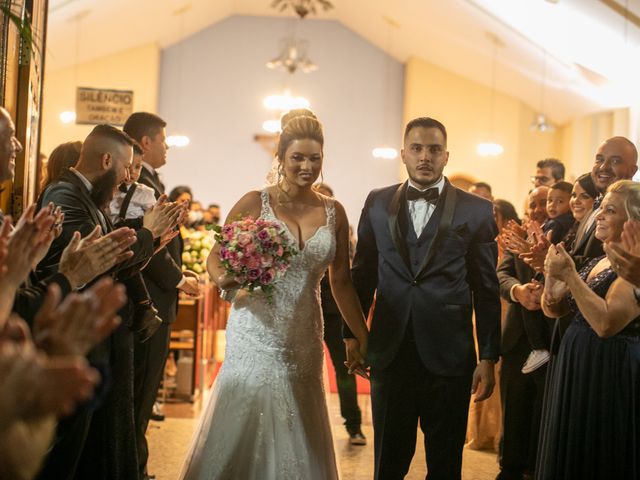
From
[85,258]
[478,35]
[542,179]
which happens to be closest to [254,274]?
[85,258]

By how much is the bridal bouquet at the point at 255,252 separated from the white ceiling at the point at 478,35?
715cm

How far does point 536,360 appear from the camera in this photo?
198 inches

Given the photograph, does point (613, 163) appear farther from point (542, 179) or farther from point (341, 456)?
point (341, 456)

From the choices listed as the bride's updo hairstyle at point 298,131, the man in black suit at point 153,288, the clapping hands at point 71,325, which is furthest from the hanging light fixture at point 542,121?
the clapping hands at point 71,325

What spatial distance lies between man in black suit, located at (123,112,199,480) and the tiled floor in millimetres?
601

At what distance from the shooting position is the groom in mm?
3844

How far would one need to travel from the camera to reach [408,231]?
3.96 m

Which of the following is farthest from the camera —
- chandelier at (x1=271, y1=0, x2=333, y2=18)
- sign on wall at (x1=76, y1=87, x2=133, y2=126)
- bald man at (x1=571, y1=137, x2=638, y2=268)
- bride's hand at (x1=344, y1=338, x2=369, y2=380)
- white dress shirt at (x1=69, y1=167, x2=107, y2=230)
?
chandelier at (x1=271, y1=0, x2=333, y2=18)

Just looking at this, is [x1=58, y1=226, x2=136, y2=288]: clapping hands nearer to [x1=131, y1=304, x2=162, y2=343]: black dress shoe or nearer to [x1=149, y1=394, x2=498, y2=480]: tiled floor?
[x1=131, y1=304, x2=162, y2=343]: black dress shoe

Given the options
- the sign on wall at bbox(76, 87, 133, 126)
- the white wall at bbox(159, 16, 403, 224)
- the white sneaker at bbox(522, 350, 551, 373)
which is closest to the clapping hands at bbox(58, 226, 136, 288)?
the white sneaker at bbox(522, 350, 551, 373)

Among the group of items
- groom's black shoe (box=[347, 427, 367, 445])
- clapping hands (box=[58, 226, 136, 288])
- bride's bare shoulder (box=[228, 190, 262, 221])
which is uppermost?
bride's bare shoulder (box=[228, 190, 262, 221])

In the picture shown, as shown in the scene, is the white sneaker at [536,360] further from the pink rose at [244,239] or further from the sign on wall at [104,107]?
the sign on wall at [104,107]

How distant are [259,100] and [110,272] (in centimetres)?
1651

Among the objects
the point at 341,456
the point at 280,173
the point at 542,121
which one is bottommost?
the point at 341,456
